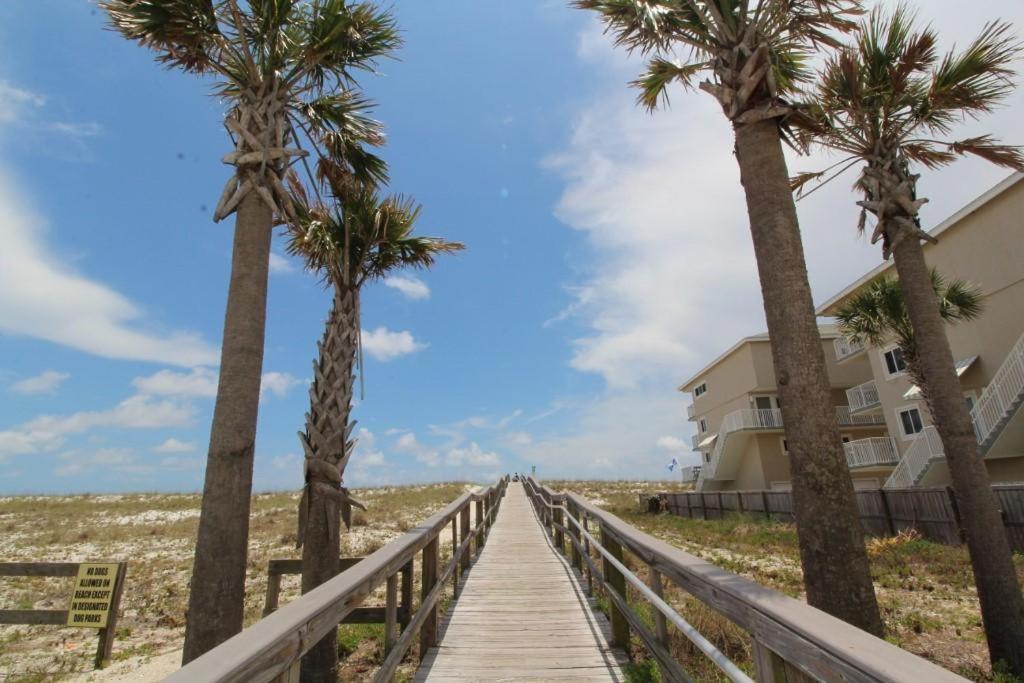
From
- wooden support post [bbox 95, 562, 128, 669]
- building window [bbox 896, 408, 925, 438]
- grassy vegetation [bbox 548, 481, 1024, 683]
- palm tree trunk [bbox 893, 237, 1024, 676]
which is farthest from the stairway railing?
wooden support post [bbox 95, 562, 128, 669]

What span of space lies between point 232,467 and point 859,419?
1209 inches

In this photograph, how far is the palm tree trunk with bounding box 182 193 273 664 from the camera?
3670 millimetres

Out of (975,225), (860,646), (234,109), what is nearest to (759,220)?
(860,646)

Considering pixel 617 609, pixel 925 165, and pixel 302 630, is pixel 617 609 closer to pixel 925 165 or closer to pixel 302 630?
pixel 302 630

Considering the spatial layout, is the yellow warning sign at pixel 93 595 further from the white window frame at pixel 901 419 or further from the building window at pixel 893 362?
the building window at pixel 893 362

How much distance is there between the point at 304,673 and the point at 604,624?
9.09 ft

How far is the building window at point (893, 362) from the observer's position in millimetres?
21219

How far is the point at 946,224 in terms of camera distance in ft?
58.0

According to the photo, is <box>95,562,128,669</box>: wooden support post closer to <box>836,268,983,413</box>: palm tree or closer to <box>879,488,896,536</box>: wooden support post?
<box>836,268,983,413</box>: palm tree

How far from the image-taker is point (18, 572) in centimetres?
764

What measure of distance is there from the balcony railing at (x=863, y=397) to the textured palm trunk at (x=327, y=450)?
1005 inches

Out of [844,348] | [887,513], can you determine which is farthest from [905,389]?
[887,513]

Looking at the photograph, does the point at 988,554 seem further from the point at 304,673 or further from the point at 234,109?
the point at 234,109

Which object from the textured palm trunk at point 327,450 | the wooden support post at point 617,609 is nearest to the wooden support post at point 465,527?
the textured palm trunk at point 327,450
